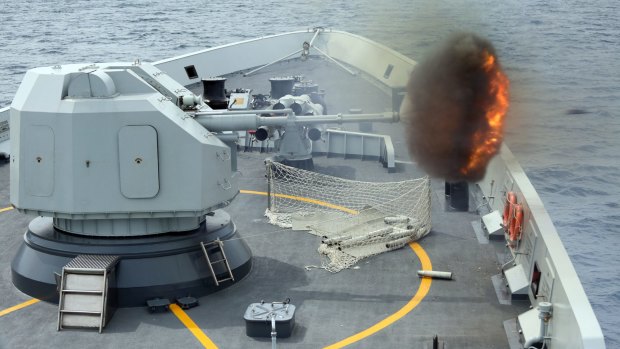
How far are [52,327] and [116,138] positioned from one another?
3063mm

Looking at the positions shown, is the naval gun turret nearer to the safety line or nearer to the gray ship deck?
the gray ship deck

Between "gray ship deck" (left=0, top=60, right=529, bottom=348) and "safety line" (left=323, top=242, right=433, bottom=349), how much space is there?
0.05 ft

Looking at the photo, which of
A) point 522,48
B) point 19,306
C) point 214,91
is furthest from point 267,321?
point 522,48

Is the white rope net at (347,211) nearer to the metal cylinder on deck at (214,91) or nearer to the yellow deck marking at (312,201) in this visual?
the yellow deck marking at (312,201)

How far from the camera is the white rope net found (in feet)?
55.5

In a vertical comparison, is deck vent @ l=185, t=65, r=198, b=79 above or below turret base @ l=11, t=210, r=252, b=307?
above

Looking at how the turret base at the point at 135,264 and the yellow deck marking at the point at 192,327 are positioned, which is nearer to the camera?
the yellow deck marking at the point at 192,327

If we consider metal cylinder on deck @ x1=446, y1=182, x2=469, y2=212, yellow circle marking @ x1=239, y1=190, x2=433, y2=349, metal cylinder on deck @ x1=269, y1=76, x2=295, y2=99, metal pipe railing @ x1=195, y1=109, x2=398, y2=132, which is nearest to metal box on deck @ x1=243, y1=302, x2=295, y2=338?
yellow circle marking @ x1=239, y1=190, x2=433, y2=349

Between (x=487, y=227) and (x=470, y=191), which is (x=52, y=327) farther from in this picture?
(x=470, y=191)

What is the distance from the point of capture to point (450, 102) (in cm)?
1370

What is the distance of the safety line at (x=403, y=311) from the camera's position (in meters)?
13.3

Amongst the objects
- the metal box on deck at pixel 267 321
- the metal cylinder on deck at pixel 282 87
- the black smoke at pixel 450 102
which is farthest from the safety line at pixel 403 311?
the metal cylinder on deck at pixel 282 87

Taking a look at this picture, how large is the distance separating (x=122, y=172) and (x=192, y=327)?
2.69 m

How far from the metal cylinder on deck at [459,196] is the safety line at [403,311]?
2517 mm
